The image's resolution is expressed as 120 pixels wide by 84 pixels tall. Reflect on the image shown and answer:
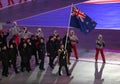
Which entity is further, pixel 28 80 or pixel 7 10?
pixel 7 10

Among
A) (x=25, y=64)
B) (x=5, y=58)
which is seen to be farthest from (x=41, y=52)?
(x=5, y=58)

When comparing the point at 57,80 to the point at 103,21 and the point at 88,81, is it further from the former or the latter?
the point at 103,21

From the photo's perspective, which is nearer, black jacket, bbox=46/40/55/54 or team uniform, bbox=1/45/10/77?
team uniform, bbox=1/45/10/77

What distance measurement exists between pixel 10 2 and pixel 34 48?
56.5 ft

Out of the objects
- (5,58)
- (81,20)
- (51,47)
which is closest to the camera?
(5,58)

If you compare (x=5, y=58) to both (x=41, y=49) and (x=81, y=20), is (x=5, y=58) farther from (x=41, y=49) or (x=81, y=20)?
(x=81, y=20)

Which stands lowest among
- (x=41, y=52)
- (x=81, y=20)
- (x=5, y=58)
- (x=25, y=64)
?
(x=25, y=64)

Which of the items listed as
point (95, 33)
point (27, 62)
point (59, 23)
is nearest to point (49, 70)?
point (27, 62)

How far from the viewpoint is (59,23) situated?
28.5 m

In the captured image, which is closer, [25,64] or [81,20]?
[81,20]

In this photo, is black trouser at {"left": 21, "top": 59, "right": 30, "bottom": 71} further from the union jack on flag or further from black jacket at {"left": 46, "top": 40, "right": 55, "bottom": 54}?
the union jack on flag

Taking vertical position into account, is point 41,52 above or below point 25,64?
above

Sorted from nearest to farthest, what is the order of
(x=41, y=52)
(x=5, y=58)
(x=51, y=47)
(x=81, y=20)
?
(x=5, y=58) → (x=81, y=20) → (x=41, y=52) → (x=51, y=47)

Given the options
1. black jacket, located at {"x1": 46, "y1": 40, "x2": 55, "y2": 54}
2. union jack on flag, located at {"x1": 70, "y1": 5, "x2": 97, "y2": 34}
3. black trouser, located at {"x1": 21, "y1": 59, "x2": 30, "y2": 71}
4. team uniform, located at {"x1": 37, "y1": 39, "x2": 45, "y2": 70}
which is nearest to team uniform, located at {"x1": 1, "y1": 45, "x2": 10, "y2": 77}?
black trouser, located at {"x1": 21, "y1": 59, "x2": 30, "y2": 71}
